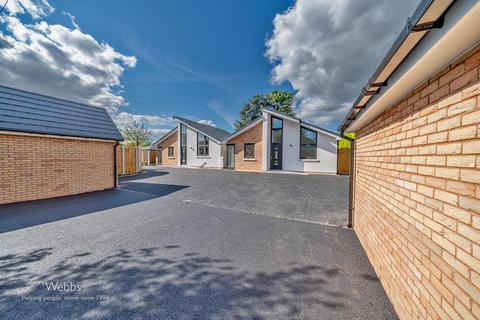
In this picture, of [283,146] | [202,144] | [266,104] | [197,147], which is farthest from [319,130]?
[266,104]

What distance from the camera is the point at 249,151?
16828mm

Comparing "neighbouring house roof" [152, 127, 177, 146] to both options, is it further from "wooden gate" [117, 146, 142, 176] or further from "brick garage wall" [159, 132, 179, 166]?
"wooden gate" [117, 146, 142, 176]

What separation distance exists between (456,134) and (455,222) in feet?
1.92

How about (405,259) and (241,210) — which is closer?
(405,259)

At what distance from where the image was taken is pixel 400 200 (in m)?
1.95

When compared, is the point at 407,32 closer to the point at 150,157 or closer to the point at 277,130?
the point at 277,130

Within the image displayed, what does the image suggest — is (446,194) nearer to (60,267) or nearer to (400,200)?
(400,200)

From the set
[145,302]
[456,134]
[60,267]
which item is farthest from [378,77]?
[60,267]

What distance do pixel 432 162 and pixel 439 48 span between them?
83cm

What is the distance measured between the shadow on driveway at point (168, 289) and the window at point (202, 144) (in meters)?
17.3

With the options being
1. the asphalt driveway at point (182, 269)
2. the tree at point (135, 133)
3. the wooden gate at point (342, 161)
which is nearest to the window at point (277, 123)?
the wooden gate at point (342, 161)

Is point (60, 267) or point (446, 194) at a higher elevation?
point (446, 194)

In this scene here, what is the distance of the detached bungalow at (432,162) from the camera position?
3.43 ft

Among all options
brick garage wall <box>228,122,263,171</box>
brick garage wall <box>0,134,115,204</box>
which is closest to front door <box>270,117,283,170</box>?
brick garage wall <box>228,122,263,171</box>
